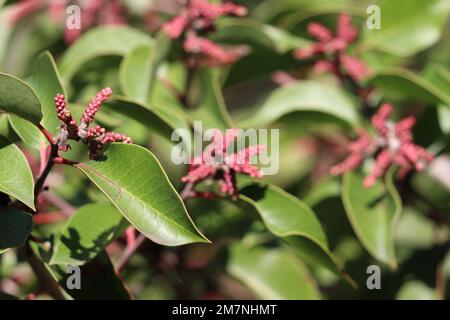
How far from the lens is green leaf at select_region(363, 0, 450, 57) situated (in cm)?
207

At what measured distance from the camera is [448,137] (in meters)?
1.98

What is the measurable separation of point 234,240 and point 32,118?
93 cm

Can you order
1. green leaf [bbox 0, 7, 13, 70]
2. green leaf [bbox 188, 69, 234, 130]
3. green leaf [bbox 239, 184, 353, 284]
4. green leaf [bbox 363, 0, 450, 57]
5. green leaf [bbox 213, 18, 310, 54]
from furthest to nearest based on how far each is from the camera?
green leaf [bbox 0, 7, 13, 70] < green leaf [bbox 363, 0, 450, 57] < green leaf [bbox 213, 18, 310, 54] < green leaf [bbox 188, 69, 234, 130] < green leaf [bbox 239, 184, 353, 284]

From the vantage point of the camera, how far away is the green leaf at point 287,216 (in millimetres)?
1550

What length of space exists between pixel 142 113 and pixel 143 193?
0.94 ft

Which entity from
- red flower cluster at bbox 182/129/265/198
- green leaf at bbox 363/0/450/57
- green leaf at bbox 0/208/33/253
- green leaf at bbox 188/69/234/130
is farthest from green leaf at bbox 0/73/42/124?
green leaf at bbox 363/0/450/57

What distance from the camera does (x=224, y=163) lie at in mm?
1480

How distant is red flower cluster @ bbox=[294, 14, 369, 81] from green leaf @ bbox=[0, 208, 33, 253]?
913mm

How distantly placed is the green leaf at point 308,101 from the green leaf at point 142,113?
45 centimetres

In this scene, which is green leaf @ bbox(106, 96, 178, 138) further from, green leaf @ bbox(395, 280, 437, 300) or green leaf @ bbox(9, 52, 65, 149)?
green leaf @ bbox(395, 280, 437, 300)

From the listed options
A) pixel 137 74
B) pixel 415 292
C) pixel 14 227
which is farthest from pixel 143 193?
pixel 415 292
